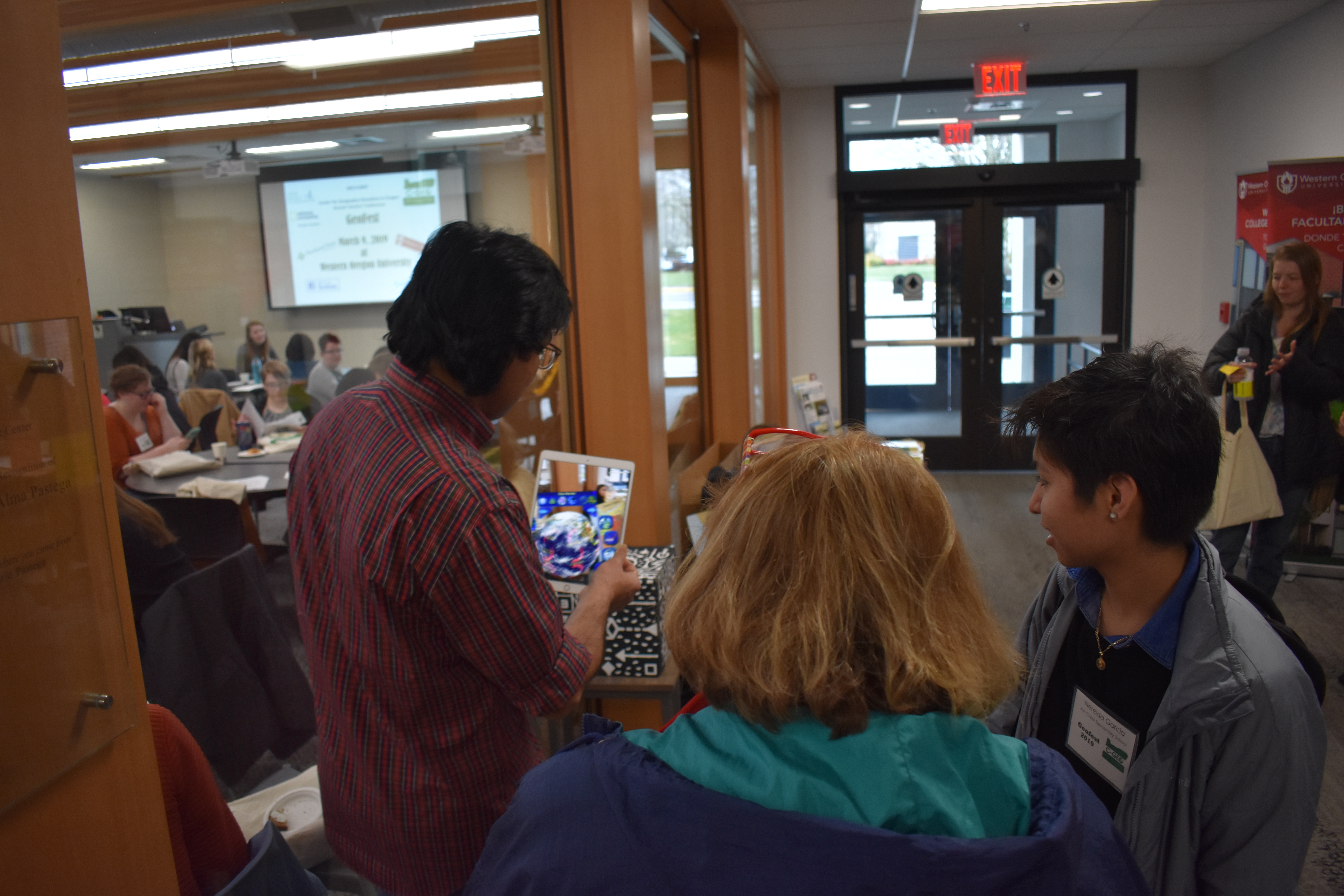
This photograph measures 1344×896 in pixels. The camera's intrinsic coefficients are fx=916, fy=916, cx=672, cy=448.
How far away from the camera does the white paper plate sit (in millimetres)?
2494

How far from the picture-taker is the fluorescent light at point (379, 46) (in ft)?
8.45

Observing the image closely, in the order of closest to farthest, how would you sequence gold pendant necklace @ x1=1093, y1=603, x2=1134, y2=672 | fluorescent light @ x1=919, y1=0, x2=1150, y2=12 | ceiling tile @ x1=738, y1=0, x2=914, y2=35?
gold pendant necklace @ x1=1093, y1=603, x2=1134, y2=672, fluorescent light @ x1=919, y1=0, x2=1150, y2=12, ceiling tile @ x1=738, y1=0, x2=914, y2=35

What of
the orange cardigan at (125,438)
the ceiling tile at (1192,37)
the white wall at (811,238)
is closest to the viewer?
the orange cardigan at (125,438)

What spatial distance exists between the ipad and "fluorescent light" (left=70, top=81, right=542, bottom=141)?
121cm

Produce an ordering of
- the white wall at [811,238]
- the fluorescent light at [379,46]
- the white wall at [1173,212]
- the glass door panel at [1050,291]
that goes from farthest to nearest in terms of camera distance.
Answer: the white wall at [811,238] < the glass door panel at [1050,291] < the white wall at [1173,212] < the fluorescent light at [379,46]

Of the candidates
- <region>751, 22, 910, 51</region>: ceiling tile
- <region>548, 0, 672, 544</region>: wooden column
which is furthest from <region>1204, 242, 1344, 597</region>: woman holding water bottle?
<region>548, 0, 672, 544</region>: wooden column

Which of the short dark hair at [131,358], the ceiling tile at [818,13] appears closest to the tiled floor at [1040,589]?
the short dark hair at [131,358]

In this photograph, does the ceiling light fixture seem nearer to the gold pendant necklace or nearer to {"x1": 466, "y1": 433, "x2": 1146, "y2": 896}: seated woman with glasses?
the gold pendant necklace

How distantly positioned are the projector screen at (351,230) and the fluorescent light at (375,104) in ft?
0.69

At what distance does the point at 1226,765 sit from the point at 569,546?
1420 mm

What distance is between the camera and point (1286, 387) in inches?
161

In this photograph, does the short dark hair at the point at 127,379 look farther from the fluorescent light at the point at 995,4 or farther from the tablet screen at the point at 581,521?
the fluorescent light at the point at 995,4

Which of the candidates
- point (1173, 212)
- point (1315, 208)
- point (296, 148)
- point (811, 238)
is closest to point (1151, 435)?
point (296, 148)

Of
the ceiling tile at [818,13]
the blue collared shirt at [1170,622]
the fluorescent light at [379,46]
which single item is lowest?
the blue collared shirt at [1170,622]
